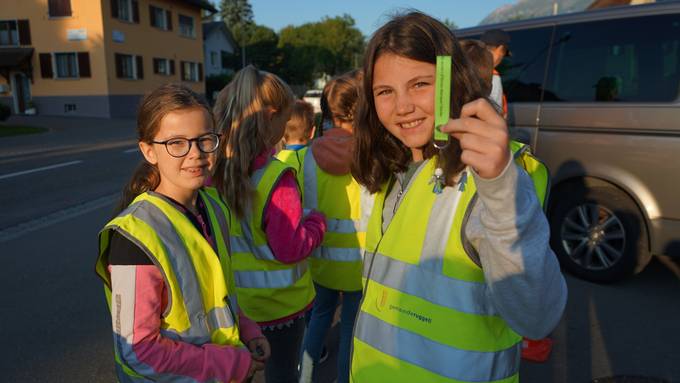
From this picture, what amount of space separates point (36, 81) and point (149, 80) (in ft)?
21.0

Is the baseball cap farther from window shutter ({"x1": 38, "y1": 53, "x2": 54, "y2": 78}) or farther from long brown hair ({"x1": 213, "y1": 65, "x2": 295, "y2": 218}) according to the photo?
window shutter ({"x1": 38, "y1": 53, "x2": 54, "y2": 78})

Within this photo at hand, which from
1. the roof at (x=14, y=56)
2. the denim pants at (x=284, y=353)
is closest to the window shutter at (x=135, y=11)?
the roof at (x=14, y=56)

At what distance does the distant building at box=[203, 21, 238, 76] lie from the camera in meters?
47.6

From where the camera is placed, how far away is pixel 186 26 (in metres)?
36.7

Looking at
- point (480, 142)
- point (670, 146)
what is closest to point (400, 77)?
point (480, 142)

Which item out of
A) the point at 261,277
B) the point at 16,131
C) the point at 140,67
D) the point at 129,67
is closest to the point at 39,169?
the point at 16,131

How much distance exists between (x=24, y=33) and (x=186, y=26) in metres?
11.0

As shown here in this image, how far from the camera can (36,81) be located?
29.3 meters

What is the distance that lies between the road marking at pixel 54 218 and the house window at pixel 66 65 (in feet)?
81.6

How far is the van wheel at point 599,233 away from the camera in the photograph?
409cm

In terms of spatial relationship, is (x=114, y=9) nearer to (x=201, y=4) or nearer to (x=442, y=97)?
(x=201, y=4)

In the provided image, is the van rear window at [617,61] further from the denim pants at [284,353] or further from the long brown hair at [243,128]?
the denim pants at [284,353]

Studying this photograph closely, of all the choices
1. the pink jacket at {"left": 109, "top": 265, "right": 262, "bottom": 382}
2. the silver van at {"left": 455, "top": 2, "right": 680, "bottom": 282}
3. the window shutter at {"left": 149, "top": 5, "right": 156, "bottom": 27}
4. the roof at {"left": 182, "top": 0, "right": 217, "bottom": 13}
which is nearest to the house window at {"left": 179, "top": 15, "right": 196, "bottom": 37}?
the roof at {"left": 182, "top": 0, "right": 217, "bottom": 13}

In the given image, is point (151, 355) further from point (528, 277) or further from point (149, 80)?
point (149, 80)
